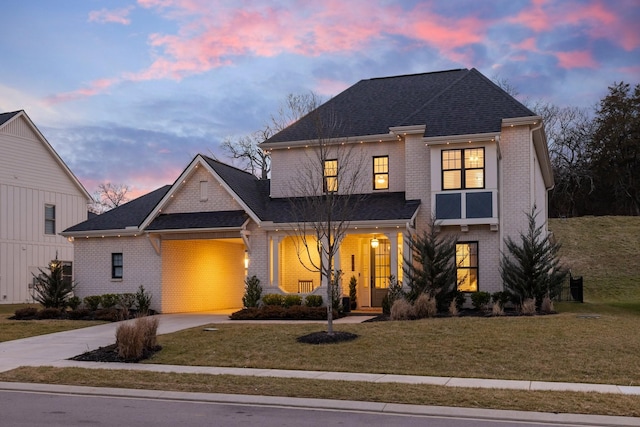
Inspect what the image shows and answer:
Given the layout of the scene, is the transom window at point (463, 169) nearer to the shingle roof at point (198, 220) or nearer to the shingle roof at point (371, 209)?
the shingle roof at point (371, 209)

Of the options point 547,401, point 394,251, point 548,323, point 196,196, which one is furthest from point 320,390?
Answer: point 196,196

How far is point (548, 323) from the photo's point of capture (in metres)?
18.4

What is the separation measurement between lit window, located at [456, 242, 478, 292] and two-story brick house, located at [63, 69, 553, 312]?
39 mm

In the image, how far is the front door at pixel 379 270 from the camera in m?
27.2

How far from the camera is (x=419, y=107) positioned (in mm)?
28375

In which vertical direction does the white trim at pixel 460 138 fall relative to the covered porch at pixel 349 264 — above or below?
above

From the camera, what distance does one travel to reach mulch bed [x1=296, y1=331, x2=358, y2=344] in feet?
55.6

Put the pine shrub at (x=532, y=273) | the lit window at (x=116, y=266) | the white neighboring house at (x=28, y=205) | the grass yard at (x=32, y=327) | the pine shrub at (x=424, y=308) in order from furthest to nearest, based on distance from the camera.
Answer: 1. the white neighboring house at (x=28, y=205)
2. the lit window at (x=116, y=266)
3. the pine shrub at (x=532, y=273)
4. the grass yard at (x=32, y=327)
5. the pine shrub at (x=424, y=308)

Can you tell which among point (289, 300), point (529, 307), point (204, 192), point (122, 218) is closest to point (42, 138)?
point (122, 218)

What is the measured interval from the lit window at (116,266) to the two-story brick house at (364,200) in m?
0.04

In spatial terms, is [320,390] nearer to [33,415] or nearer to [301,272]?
[33,415]

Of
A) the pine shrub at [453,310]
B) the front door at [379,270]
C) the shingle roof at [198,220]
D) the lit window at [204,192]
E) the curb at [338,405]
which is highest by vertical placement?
the lit window at [204,192]

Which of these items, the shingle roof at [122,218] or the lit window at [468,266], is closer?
the lit window at [468,266]

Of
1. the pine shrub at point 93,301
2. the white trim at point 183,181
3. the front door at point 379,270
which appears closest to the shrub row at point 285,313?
the front door at point 379,270
